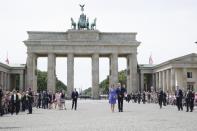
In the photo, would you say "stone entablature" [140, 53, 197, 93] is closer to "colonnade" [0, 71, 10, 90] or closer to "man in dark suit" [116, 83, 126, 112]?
"colonnade" [0, 71, 10, 90]

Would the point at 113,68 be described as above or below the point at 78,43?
below

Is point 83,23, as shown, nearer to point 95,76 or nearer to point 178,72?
point 95,76

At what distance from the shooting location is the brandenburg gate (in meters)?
92.1

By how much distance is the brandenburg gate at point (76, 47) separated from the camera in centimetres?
9206

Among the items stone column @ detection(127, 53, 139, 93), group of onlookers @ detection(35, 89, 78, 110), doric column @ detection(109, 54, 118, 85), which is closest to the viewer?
group of onlookers @ detection(35, 89, 78, 110)

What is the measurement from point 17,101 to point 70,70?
2315 inches

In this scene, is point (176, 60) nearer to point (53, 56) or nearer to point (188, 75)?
point (188, 75)

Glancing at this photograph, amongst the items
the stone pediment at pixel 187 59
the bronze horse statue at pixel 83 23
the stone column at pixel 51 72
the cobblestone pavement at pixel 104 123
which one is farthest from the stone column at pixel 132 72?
the cobblestone pavement at pixel 104 123

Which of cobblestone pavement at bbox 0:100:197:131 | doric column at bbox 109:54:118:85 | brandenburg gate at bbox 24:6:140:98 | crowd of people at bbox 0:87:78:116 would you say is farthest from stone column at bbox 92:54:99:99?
cobblestone pavement at bbox 0:100:197:131

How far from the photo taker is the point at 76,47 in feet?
303

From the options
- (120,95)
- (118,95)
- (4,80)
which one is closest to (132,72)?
(4,80)

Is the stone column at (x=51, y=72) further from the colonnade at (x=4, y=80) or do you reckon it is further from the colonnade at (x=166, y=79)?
the colonnade at (x=166, y=79)

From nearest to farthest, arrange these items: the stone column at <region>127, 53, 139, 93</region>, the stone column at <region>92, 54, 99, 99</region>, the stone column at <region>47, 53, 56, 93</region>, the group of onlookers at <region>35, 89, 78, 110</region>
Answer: the group of onlookers at <region>35, 89, 78, 110</region>
the stone column at <region>47, 53, 56, 93</region>
the stone column at <region>92, 54, 99, 99</region>
the stone column at <region>127, 53, 139, 93</region>

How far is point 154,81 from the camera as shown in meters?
102
